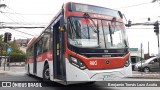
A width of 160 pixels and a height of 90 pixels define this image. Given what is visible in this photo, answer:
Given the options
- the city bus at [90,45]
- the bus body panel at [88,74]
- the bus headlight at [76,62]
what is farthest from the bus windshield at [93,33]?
the bus body panel at [88,74]

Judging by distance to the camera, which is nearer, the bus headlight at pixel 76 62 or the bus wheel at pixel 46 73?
the bus headlight at pixel 76 62

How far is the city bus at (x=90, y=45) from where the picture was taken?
9.30m

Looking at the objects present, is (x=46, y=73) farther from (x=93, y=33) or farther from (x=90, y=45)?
(x=93, y=33)

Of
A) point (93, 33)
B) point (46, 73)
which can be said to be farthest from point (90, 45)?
point (46, 73)

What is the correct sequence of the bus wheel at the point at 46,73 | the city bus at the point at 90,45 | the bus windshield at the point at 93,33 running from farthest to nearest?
the bus wheel at the point at 46,73 → the bus windshield at the point at 93,33 → the city bus at the point at 90,45

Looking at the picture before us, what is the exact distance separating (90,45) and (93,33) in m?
0.48

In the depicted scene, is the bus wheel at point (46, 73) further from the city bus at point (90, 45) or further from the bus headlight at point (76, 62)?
the bus headlight at point (76, 62)

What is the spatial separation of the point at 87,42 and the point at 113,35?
116cm

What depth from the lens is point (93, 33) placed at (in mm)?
9750

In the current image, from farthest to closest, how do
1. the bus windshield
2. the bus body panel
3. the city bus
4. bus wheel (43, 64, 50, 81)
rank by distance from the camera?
bus wheel (43, 64, 50, 81) < the bus windshield < the city bus < the bus body panel

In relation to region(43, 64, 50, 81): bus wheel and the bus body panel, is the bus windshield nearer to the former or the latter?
the bus body panel

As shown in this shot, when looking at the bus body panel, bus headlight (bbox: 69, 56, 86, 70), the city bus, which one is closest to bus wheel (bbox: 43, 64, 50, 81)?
the city bus

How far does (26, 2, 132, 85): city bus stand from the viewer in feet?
30.5

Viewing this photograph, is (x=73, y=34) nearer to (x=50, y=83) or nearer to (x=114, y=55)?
(x=114, y=55)
